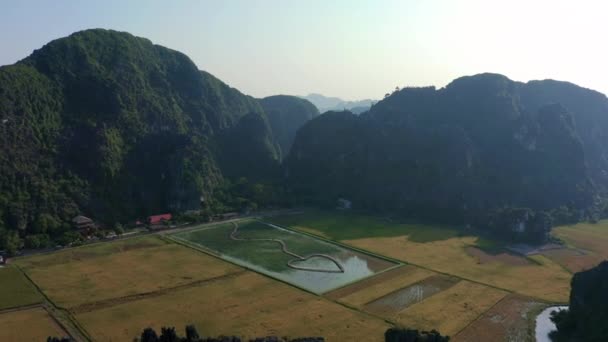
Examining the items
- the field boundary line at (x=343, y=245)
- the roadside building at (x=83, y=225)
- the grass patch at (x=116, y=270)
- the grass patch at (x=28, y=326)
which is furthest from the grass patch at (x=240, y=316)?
the roadside building at (x=83, y=225)

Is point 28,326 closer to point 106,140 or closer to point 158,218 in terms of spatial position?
point 158,218

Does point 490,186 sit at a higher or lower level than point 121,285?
higher

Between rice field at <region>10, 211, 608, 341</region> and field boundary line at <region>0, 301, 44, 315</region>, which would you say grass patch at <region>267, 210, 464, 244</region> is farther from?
field boundary line at <region>0, 301, 44, 315</region>

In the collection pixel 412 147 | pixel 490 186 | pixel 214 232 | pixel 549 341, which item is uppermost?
pixel 412 147

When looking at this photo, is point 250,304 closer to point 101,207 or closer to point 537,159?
point 101,207

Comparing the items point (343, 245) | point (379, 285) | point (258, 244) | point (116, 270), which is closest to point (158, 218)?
point (258, 244)

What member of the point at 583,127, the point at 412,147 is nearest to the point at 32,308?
the point at 412,147

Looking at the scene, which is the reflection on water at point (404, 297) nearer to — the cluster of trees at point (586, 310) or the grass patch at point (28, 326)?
the cluster of trees at point (586, 310)
